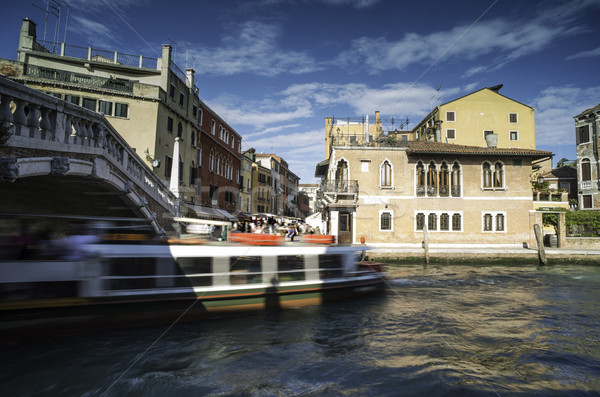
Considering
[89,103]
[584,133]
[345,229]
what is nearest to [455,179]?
[345,229]

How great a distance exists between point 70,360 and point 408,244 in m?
18.5

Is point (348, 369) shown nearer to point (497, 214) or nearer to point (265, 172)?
point (497, 214)

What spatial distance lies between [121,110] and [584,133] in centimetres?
3768

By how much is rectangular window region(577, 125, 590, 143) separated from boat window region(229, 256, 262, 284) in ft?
115

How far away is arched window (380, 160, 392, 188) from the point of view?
21.5 m

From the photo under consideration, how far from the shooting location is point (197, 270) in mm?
7812

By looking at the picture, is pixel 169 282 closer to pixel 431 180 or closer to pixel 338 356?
pixel 338 356

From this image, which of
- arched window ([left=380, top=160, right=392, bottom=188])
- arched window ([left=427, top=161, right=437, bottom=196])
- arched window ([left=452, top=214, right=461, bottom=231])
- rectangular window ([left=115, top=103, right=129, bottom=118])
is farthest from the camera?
arched window ([left=380, top=160, right=392, bottom=188])

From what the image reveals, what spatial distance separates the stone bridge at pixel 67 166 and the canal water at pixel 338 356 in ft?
8.81

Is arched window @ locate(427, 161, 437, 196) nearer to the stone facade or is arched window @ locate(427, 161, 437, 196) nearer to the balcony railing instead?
the balcony railing

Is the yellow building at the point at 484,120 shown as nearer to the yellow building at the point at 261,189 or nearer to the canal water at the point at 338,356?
the yellow building at the point at 261,189

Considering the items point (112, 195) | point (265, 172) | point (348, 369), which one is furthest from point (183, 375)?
point (265, 172)

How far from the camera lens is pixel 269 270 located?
863cm

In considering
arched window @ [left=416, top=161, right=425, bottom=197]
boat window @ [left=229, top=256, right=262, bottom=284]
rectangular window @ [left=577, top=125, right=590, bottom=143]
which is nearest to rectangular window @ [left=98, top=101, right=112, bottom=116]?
boat window @ [left=229, top=256, right=262, bottom=284]
